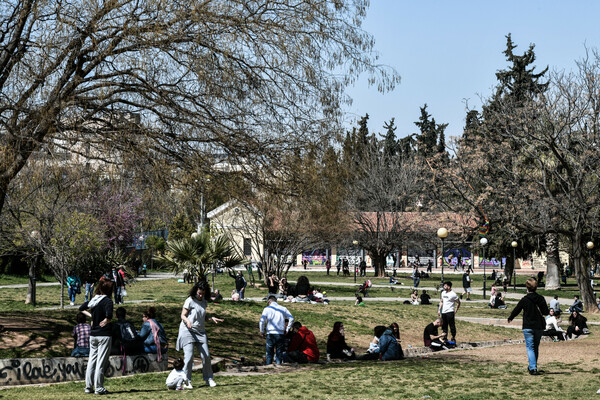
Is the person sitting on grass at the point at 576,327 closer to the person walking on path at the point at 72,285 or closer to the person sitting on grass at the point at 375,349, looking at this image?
the person sitting on grass at the point at 375,349

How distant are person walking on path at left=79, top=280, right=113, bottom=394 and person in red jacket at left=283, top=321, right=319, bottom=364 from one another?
5.18 meters

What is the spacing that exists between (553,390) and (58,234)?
19.4 metres

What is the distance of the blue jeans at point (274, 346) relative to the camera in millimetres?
14195

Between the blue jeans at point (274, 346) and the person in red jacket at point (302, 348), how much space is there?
31 centimetres

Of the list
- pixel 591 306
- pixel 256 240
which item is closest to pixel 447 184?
pixel 256 240

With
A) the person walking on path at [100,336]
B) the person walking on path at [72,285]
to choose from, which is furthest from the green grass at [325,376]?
the person walking on path at [72,285]

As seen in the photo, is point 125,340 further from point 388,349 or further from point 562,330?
point 562,330

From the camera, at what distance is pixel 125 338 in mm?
12727

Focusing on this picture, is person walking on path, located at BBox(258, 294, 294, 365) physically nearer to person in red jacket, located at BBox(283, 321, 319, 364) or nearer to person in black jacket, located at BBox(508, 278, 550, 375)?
person in red jacket, located at BBox(283, 321, 319, 364)

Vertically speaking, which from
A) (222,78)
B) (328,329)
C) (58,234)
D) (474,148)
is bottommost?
(328,329)

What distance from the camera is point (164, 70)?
1267 centimetres

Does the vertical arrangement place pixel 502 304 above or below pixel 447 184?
below

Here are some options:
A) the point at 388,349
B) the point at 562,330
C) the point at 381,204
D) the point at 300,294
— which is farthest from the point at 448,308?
the point at 381,204

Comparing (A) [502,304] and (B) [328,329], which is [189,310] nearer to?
(B) [328,329]
